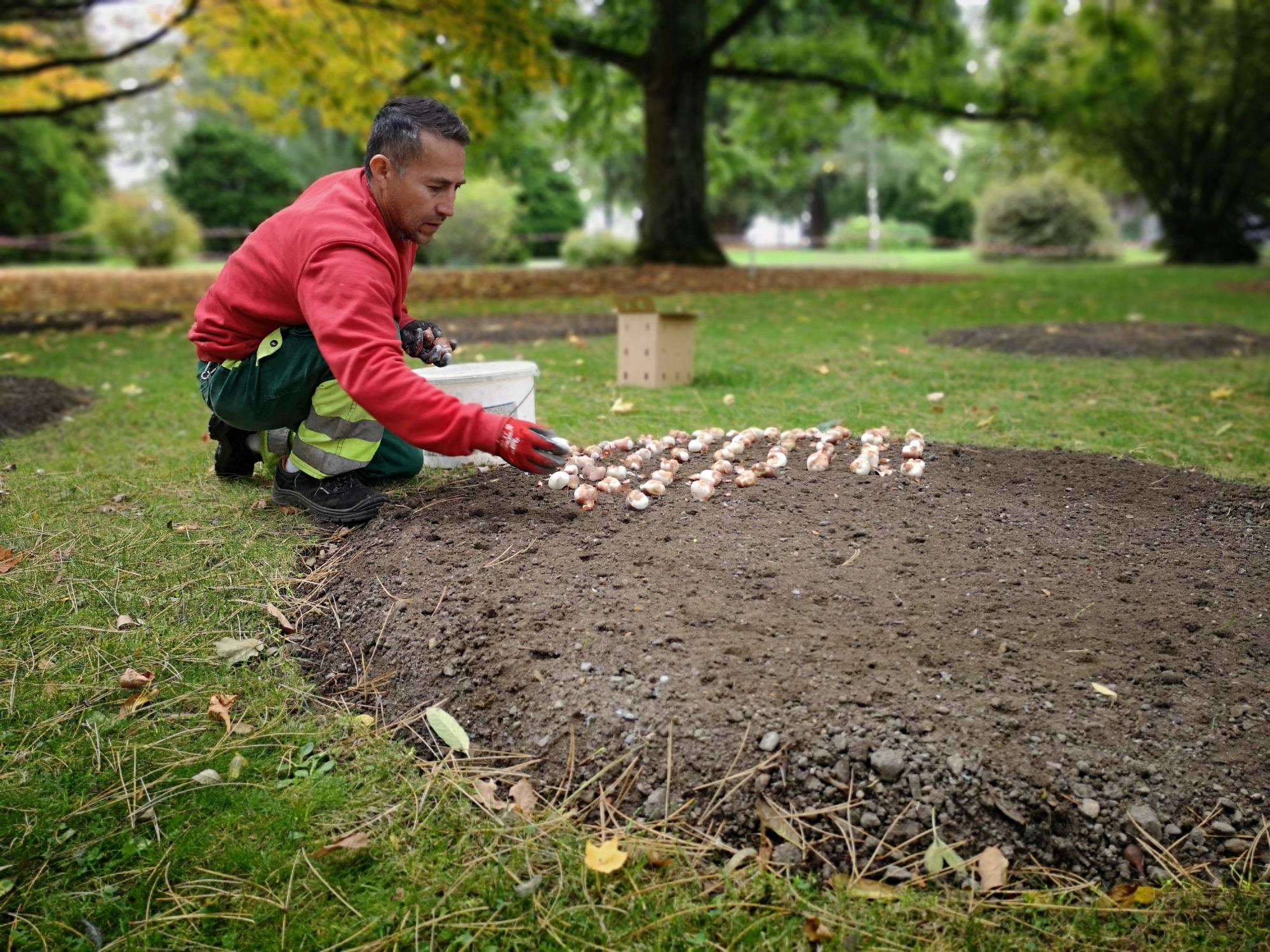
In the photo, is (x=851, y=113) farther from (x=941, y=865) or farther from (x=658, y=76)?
(x=941, y=865)

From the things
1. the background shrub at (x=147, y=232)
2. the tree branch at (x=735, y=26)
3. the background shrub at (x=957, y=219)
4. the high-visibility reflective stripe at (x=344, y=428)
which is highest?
the tree branch at (x=735, y=26)

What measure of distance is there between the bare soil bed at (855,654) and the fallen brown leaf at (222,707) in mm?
229

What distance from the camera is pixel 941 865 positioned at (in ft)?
5.30

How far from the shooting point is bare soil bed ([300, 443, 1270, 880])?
1707 mm

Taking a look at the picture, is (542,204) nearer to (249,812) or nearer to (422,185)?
(422,185)

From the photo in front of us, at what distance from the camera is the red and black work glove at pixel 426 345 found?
3.19 meters

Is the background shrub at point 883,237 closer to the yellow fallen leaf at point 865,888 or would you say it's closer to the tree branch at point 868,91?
the tree branch at point 868,91

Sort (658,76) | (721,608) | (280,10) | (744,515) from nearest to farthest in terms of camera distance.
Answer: (721,608), (744,515), (280,10), (658,76)

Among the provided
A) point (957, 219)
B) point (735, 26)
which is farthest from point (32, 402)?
point (957, 219)

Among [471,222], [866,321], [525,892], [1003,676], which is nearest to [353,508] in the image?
[525,892]

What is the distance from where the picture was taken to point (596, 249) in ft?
62.5

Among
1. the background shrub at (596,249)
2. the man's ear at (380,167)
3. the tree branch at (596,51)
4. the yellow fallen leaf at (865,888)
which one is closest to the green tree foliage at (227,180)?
the background shrub at (596,249)

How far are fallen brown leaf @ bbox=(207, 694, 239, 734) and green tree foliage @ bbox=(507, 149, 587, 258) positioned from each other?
2474 cm

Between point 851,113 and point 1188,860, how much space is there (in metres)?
15.9
